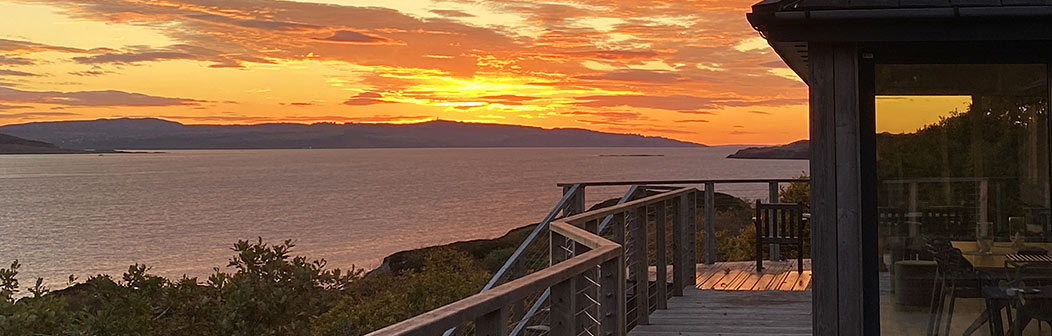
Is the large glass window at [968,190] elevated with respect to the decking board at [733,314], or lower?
elevated

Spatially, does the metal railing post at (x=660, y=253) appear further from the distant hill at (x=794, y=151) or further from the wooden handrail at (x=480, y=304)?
the wooden handrail at (x=480, y=304)

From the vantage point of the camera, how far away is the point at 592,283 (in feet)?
14.5

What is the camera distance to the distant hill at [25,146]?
100 m

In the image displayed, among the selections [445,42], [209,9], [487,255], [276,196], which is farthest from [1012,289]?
[276,196]

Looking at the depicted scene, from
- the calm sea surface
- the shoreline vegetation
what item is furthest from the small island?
the shoreline vegetation

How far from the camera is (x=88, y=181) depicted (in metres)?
98.8

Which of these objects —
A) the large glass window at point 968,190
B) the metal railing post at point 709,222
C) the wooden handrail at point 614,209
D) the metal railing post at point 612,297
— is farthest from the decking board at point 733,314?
the large glass window at point 968,190

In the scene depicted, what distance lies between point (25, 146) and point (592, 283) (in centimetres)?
11168

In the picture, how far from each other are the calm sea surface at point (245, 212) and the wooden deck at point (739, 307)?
105 feet

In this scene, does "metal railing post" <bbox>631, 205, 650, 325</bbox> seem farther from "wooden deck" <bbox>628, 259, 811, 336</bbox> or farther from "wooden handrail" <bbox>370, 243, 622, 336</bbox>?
"wooden handrail" <bbox>370, 243, 622, 336</bbox>

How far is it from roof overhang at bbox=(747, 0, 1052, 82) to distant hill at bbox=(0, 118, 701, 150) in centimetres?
8461

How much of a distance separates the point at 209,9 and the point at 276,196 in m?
54.5

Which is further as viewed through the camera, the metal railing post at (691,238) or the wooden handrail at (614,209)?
the metal railing post at (691,238)

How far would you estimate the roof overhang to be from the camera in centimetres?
446
